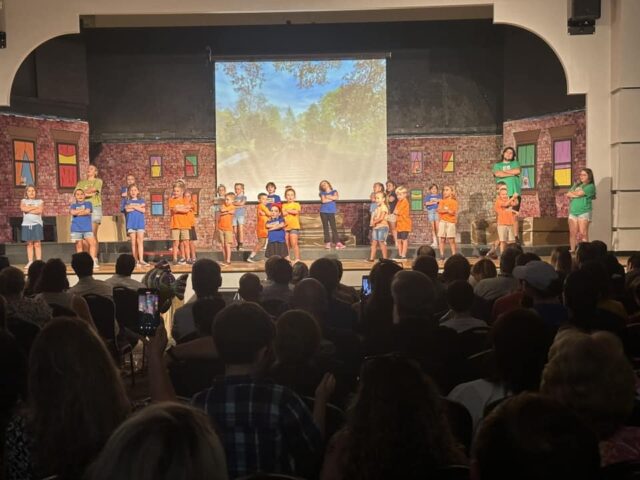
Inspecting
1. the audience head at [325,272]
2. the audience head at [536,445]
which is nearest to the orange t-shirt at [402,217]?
the audience head at [325,272]

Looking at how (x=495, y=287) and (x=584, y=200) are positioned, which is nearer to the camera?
(x=495, y=287)

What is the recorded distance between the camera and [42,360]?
214 cm

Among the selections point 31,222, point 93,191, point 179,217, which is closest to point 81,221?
point 93,191

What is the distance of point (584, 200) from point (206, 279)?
28.5ft

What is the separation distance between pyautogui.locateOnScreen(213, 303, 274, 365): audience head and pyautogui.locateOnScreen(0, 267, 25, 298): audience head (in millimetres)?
2551

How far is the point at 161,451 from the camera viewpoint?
1.22 meters

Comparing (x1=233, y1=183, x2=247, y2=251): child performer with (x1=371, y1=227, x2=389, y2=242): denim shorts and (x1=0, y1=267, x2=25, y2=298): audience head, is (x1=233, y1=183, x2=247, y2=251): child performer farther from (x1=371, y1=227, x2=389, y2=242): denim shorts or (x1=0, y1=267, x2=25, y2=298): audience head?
(x1=0, y1=267, x2=25, y2=298): audience head

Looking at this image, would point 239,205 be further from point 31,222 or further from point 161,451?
point 161,451

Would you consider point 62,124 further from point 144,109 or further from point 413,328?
point 413,328

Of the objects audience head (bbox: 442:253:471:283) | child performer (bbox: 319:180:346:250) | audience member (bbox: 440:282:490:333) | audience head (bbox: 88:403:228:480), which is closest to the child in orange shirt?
child performer (bbox: 319:180:346:250)

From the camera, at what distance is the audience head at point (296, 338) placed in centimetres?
278

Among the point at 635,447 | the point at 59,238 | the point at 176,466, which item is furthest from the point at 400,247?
the point at 176,466

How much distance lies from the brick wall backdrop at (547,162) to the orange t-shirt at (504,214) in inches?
140

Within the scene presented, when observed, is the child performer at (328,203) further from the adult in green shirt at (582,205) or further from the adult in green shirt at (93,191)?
the adult in green shirt at (582,205)
